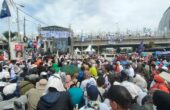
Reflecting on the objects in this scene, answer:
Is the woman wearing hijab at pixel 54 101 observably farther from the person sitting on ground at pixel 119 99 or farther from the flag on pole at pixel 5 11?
the flag on pole at pixel 5 11

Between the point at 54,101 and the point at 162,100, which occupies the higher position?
the point at 162,100

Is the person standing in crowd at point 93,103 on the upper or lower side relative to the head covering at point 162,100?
lower

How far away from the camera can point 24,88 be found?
8141mm

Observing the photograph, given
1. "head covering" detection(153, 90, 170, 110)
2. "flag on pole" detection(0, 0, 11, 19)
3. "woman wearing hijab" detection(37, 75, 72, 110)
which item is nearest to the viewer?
"head covering" detection(153, 90, 170, 110)

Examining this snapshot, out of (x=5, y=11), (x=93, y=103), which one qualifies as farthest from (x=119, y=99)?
(x=5, y=11)

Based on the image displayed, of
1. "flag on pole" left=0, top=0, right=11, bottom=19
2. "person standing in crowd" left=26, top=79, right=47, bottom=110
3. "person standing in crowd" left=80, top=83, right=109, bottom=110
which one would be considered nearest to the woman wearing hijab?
"person standing in crowd" left=80, top=83, right=109, bottom=110

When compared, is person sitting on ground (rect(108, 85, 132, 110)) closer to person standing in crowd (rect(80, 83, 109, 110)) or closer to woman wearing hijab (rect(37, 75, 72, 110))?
person standing in crowd (rect(80, 83, 109, 110))

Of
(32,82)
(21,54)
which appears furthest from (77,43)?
(32,82)

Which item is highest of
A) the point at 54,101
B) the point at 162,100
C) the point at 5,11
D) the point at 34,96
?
the point at 5,11

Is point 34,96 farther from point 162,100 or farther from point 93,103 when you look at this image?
point 162,100

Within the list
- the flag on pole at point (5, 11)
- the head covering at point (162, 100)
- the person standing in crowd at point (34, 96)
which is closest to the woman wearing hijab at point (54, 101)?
the person standing in crowd at point (34, 96)

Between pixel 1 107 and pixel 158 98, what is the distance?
416cm

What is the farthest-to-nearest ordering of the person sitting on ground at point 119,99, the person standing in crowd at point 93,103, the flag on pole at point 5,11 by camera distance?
the flag on pole at point 5,11 → the person standing in crowd at point 93,103 → the person sitting on ground at point 119,99

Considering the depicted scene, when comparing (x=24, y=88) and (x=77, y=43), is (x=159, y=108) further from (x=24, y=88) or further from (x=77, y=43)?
(x=77, y=43)
